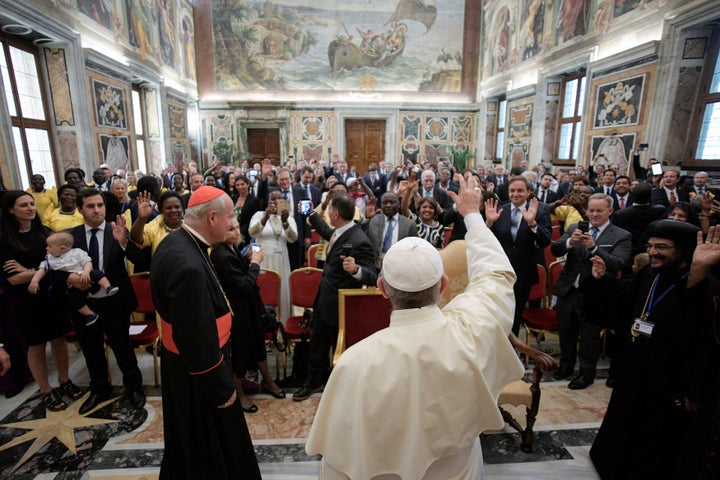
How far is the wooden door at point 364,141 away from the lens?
19.4 m

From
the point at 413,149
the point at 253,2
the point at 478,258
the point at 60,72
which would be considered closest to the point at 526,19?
the point at 413,149

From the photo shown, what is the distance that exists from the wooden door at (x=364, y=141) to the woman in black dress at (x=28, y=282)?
16.7 meters

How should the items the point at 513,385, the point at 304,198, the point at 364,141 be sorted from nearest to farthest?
the point at 513,385 < the point at 304,198 < the point at 364,141

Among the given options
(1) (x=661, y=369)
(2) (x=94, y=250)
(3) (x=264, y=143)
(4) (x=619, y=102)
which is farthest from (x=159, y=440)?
(3) (x=264, y=143)

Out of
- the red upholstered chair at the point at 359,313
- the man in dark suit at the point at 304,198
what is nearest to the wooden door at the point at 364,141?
the man in dark suit at the point at 304,198

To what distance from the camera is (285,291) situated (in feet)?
16.4

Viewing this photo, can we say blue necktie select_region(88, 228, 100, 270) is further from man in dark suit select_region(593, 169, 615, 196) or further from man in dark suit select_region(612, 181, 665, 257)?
man in dark suit select_region(593, 169, 615, 196)

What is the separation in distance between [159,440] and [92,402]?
3.18 ft

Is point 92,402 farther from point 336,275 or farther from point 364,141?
point 364,141

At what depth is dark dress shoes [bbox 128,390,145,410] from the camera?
3486mm

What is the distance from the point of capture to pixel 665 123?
852 centimetres

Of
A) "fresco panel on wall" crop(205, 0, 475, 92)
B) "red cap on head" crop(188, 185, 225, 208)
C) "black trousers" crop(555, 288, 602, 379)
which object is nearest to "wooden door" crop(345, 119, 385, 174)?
"fresco panel on wall" crop(205, 0, 475, 92)

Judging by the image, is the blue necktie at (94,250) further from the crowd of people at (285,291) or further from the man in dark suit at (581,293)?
the man in dark suit at (581,293)

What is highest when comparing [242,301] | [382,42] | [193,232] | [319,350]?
[382,42]
